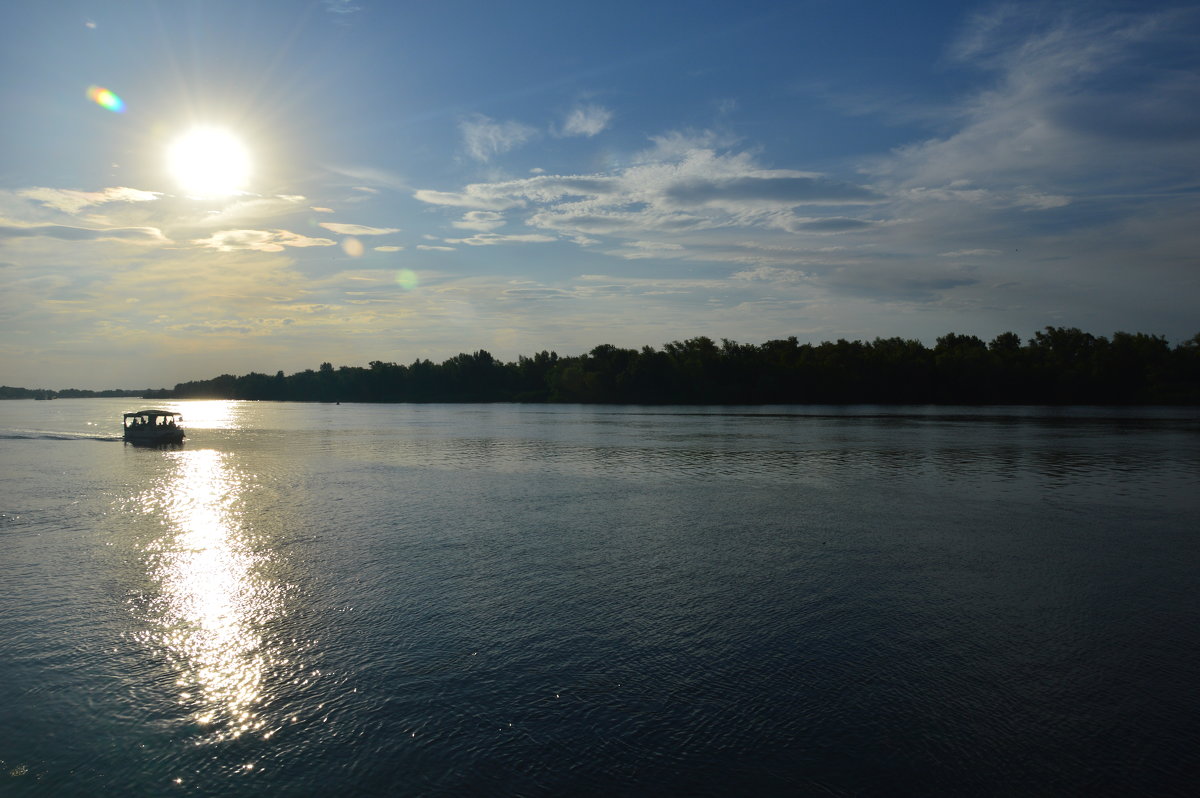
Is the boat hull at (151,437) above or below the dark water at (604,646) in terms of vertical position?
above

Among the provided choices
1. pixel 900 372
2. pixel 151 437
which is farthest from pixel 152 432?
pixel 900 372

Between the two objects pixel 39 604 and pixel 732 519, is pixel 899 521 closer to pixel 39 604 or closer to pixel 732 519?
pixel 732 519

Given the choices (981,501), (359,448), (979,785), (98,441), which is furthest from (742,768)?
(98,441)

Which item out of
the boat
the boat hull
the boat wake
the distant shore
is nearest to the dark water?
the boat hull

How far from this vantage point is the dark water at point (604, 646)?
26.3 feet

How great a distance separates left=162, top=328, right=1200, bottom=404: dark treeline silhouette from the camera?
13238 cm

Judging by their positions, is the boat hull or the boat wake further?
the boat wake

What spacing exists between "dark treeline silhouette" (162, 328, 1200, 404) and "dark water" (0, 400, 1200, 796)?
414ft

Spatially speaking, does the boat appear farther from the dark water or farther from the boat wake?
the dark water

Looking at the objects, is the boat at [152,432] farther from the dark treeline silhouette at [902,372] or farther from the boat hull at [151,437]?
the dark treeline silhouette at [902,372]

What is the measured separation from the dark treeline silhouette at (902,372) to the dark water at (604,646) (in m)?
126

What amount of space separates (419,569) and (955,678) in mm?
10741

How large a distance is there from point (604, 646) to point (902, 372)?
147750mm

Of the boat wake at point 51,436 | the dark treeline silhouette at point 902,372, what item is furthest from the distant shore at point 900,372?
the boat wake at point 51,436
